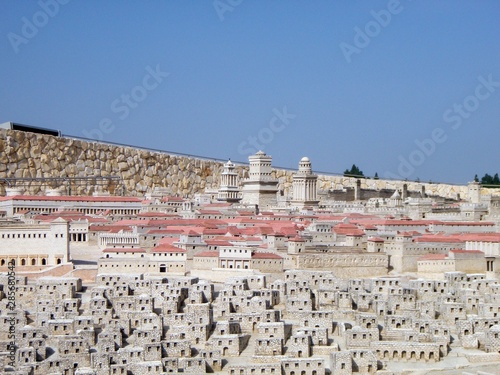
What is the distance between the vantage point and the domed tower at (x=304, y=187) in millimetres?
63812

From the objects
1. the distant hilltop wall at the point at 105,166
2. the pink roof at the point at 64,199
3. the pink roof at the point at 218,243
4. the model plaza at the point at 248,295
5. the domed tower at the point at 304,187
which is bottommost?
the model plaza at the point at 248,295

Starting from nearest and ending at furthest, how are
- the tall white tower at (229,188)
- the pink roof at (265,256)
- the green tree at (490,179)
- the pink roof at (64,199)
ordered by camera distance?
the pink roof at (265,256) → the pink roof at (64,199) → the tall white tower at (229,188) → the green tree at (490,179)

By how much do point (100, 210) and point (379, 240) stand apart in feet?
60.3

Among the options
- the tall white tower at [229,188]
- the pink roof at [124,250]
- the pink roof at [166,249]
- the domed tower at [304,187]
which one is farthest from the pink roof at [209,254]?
the tall white tower at [229,188]

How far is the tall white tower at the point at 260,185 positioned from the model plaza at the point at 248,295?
10.5 metres

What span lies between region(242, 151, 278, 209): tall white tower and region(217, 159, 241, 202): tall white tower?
0.78 m

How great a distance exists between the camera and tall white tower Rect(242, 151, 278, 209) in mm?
64250

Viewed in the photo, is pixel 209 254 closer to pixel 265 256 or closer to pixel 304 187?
pixel 265 256

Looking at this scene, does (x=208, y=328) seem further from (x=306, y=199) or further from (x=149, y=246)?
(x=306, y=199)

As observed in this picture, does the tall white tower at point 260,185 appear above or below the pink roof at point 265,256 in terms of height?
above

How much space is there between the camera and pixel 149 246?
4431 centimetres

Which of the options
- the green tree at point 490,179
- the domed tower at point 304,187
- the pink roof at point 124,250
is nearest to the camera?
the pink roof at point 124,250

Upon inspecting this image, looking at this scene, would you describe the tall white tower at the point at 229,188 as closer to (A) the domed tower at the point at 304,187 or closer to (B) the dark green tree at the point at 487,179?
(A) the domed tower at the point at 304,187

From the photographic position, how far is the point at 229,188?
66.1 metres
